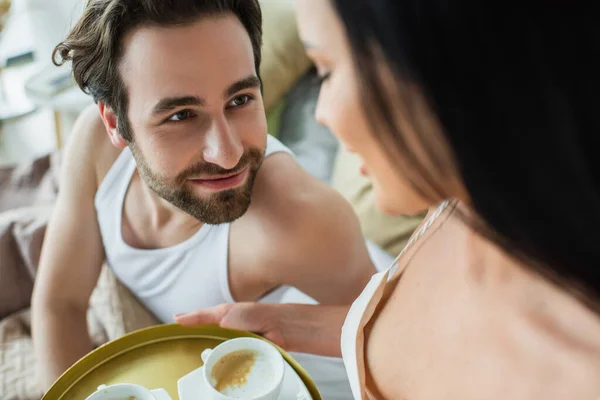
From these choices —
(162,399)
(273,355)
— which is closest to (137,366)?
(162,399)

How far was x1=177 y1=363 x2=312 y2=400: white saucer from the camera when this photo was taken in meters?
0.69

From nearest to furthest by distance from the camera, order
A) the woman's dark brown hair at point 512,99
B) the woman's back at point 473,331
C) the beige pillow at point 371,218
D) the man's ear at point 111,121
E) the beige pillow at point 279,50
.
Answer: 1. the woman's dark brown hair at point 512,99
2. the woman's back at point 473,331
3. the man's ear at point 111,121
4. the beige pillow at point 371,218
5. the beige pillow at point 279,50

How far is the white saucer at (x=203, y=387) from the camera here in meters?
0.69

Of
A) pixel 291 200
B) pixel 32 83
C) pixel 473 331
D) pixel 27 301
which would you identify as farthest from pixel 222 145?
pixel 32 83

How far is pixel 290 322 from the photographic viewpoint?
949 mm

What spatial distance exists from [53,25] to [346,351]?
1.78 m

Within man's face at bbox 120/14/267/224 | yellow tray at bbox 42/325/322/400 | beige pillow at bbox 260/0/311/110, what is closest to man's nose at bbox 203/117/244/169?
man's face at bbox 120/14/267/224

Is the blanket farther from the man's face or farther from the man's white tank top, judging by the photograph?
the man's face

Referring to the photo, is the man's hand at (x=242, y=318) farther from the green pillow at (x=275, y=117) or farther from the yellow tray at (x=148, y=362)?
the green pillow at (x=275, y=117)

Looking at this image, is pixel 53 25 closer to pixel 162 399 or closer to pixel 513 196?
pixel 162 399

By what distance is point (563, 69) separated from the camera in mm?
311

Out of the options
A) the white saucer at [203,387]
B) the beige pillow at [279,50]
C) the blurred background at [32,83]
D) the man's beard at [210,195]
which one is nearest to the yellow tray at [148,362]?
the white saucer at [203,387]

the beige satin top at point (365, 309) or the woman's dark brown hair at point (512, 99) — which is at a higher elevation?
the woman's dark brown hair at point (512, 99)

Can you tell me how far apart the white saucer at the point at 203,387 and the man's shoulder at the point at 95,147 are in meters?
0.67
